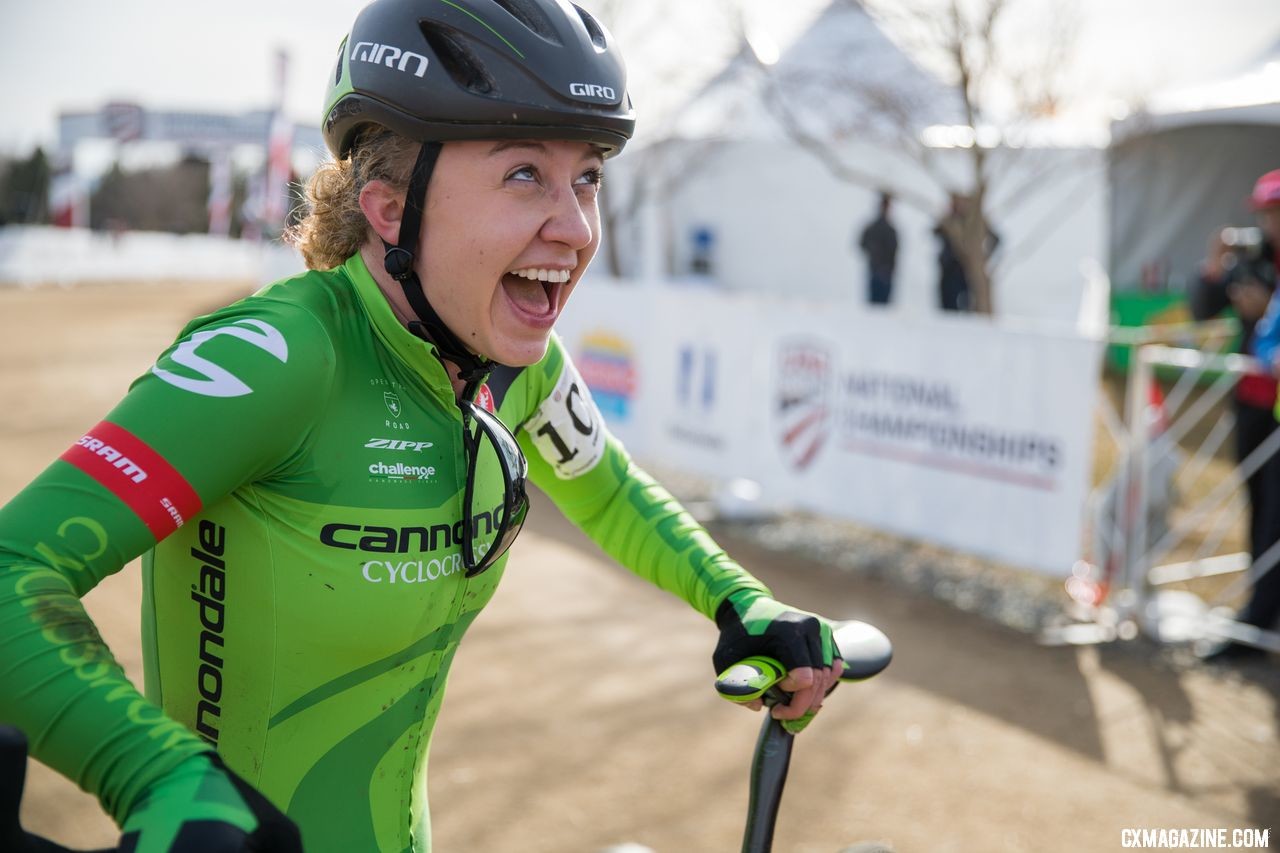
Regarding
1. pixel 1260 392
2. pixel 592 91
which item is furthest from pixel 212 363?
pixel 1260 392

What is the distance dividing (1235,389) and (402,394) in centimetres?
595

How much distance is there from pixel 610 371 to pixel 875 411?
3432 millimetres

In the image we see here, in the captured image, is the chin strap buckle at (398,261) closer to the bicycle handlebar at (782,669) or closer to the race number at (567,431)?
the race number at (567,431)

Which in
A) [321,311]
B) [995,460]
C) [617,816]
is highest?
[321,311]

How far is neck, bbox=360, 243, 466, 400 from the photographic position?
74.9 inches

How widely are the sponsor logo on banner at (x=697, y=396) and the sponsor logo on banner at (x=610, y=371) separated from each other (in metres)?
0.70

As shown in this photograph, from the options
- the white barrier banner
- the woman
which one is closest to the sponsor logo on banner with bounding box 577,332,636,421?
the white barrier banner

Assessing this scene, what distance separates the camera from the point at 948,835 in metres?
4.29

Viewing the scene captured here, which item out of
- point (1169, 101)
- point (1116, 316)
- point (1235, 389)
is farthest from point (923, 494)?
point (1116, 316)

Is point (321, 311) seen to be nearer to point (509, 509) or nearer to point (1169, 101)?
point (509, 509)

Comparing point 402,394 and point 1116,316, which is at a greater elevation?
point 1116,316

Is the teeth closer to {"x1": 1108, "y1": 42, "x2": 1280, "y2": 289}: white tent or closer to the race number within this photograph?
the race number

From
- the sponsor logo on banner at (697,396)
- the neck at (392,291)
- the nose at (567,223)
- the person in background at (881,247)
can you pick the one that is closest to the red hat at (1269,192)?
the sponsor logo on banner at (697,396)

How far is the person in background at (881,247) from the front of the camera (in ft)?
46.6
